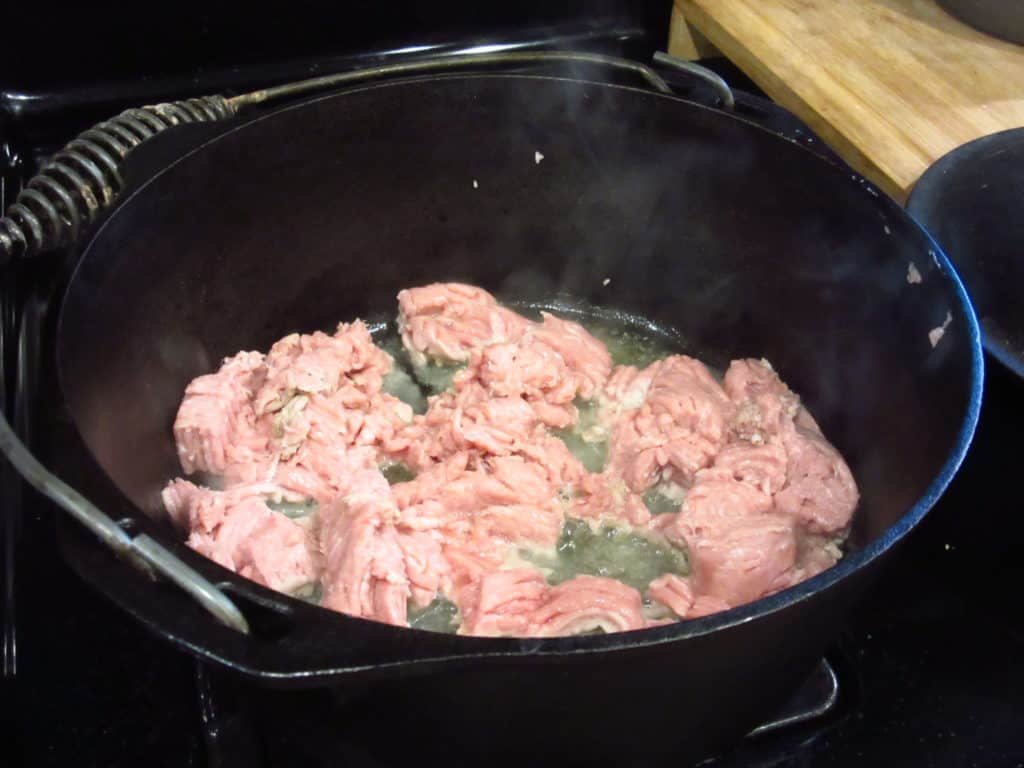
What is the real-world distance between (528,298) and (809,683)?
1038 millimetres

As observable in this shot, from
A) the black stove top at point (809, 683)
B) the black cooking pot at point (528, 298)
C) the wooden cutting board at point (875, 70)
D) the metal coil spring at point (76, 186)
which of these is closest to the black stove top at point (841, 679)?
the black stove top at point (809, 683)

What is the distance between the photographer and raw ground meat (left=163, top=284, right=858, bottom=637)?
1418 mm

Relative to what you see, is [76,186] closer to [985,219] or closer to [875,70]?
[985,219]

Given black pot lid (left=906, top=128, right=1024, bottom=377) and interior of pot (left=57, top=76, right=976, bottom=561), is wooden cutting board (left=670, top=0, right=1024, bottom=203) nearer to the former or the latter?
black pot lid (left=906, top=128, right=1024, bottom=377)

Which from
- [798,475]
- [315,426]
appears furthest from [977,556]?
[315,426]

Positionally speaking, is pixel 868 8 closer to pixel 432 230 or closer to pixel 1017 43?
pixel 1017 43

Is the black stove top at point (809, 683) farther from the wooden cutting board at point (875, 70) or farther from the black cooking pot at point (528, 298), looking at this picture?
the wooden cutting board at point (875, 70)

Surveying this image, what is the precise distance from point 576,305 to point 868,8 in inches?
45.5

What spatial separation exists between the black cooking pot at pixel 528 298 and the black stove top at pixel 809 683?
0.13 metres

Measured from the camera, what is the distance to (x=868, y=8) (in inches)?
93.7

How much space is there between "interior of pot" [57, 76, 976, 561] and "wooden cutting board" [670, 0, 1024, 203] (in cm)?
38

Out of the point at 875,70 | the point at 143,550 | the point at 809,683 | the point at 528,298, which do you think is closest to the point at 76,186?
the point at 143,550

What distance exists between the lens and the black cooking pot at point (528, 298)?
94cm

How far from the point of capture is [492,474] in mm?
1637
